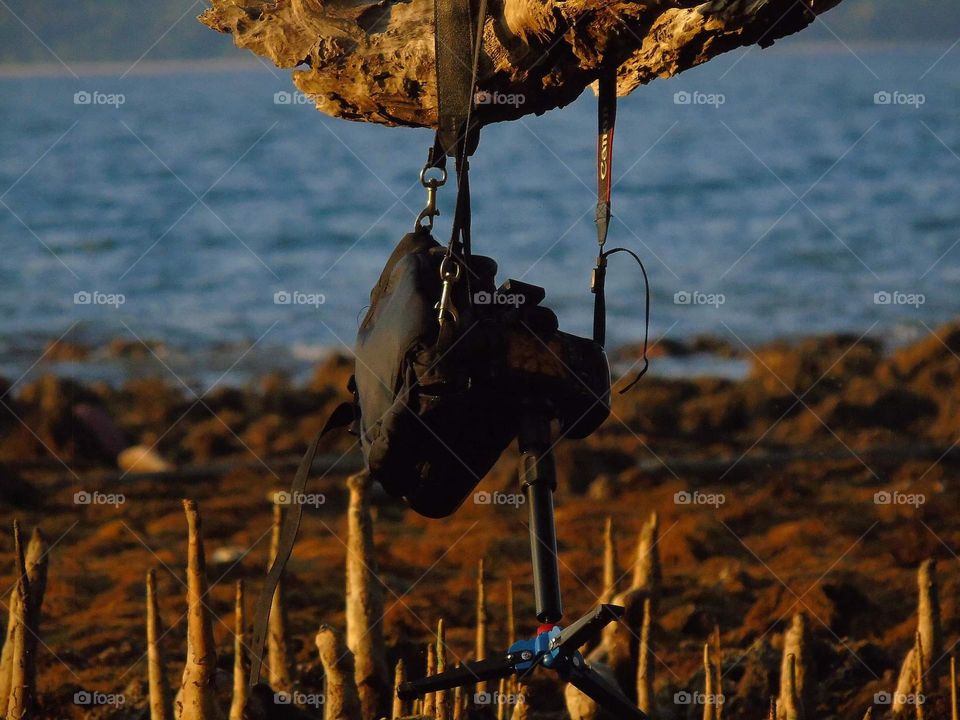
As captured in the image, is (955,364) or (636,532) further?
(955,364)

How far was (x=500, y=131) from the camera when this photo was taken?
30984 mm

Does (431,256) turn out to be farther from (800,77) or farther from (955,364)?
(800,77)

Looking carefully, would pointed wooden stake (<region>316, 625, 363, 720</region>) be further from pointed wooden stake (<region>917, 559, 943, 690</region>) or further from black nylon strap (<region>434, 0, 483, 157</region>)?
pointed wooden stake (<region>917, 559, 943, 690</region>)

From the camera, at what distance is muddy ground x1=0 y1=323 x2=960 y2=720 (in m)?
A: 6.97

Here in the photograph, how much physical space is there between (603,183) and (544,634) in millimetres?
1130

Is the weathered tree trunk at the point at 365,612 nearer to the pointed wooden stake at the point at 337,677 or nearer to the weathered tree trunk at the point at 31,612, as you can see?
the pointed wooden stake at the point at 337,677

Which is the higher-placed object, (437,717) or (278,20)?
(278,20)

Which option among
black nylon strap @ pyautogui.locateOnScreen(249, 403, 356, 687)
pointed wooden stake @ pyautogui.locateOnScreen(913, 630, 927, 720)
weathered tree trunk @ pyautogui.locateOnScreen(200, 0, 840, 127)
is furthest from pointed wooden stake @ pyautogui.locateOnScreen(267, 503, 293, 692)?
pointed wooden stake @ pyautogui.locateOnScreen(913, 630, 927, 720)

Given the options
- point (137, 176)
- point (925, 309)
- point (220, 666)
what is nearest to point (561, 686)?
point (220, 666)

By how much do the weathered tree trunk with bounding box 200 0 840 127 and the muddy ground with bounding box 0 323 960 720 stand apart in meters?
2.64

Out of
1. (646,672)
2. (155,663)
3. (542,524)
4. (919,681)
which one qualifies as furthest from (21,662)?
(919,681)

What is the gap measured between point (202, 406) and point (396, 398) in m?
9.97

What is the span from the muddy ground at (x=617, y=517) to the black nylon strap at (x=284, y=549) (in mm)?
2081

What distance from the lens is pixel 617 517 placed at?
10.1m
